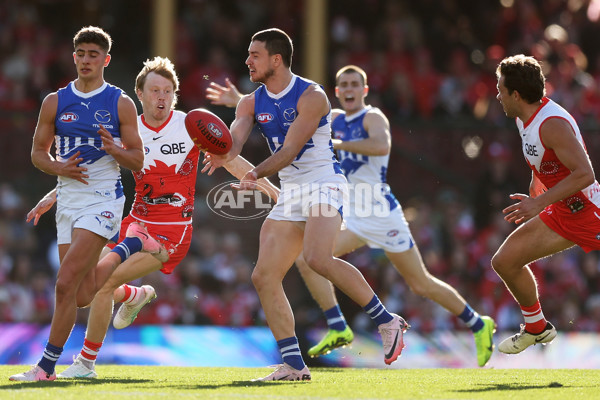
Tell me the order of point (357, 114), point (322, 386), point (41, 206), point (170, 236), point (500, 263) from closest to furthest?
point (322, 386) → point (41, 206) → point (500, 263) → point (170, 236) → point (357, 114)

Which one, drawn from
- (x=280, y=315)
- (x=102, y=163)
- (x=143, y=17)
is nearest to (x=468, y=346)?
(x=280, y=315)

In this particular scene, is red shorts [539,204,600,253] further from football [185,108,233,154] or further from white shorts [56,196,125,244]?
white shorts [56,196,125,244]

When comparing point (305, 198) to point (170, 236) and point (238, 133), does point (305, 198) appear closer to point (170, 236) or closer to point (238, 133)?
point (238, 133)

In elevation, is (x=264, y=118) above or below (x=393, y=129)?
above

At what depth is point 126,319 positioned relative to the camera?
819 centimetres

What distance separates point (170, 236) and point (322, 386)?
193 cm

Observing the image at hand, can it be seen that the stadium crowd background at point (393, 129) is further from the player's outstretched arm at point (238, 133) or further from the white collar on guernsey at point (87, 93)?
the white collar on guernsey at point (87, 93)

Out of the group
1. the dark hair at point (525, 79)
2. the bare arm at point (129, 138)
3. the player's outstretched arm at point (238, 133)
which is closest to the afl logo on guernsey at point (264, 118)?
the player's outstretched arm at point (238, 133)

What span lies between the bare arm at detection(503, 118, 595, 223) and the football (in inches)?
74.7

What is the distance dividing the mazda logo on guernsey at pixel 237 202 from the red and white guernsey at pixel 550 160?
2183mm

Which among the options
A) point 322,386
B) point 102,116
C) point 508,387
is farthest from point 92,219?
point 508,387

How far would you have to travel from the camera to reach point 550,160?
716 centimetres

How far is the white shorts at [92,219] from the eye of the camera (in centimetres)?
675

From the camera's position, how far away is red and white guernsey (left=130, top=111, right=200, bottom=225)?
781cm
